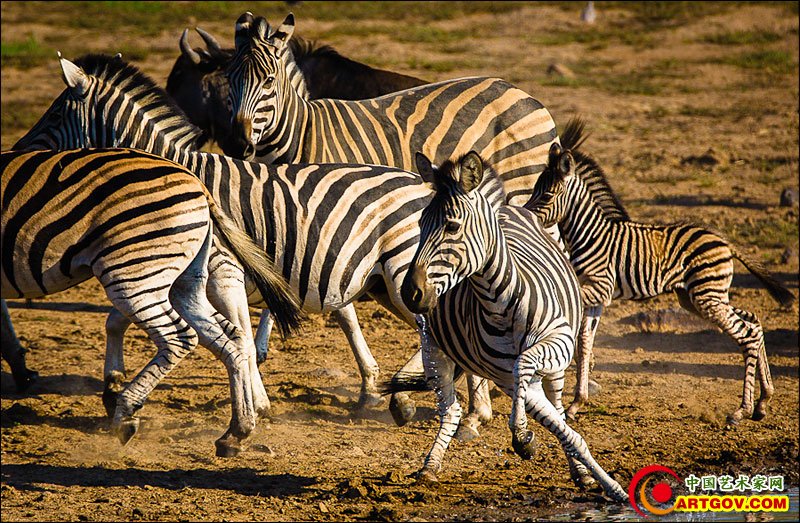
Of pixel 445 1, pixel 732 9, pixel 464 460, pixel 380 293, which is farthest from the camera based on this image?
pixel 445 1

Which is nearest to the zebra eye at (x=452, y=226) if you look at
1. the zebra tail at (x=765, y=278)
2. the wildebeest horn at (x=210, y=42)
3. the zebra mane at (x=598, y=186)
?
the zebra mane at (x=598, y=186)

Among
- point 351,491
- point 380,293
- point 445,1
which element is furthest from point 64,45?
point 351,491

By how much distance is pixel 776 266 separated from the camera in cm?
1030

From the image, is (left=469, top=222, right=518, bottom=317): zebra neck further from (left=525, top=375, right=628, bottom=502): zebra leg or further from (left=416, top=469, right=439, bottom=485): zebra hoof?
(left=416, top=469, right=439, bottom=485): zebra hoof

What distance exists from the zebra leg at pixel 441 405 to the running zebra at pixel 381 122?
2103 mm

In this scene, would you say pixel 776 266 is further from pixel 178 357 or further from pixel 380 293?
pixel 178 357

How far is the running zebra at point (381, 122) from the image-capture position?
25.1 ft

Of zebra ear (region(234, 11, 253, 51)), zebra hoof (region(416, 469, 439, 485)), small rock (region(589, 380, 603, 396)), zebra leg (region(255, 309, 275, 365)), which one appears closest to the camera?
zebra hoof (region(416, 469, 439, 485))

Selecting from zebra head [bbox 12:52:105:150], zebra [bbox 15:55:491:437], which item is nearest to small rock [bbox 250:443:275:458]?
zebra [bbox 15:55:491:437]

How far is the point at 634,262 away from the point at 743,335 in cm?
87

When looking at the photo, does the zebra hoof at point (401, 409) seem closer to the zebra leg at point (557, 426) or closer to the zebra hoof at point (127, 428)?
the zebra hoof at point (127, 428)

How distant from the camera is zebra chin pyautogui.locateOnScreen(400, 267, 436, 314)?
16.3ft

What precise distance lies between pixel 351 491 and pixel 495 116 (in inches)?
130

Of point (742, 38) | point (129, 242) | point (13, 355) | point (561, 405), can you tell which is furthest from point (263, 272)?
point (742, 38)
